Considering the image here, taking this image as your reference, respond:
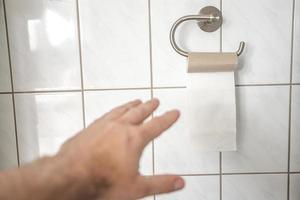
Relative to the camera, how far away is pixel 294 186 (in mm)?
764

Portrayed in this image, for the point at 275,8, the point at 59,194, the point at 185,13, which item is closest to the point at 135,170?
the point at 59,194

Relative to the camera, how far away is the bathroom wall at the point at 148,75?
27.4 inches

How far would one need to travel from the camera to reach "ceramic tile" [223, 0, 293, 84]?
695mm

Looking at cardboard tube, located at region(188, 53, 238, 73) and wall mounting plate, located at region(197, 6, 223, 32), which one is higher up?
wall mounting plate, located at region(197, 6, 223, 32)

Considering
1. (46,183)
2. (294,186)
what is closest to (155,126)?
(46,183)

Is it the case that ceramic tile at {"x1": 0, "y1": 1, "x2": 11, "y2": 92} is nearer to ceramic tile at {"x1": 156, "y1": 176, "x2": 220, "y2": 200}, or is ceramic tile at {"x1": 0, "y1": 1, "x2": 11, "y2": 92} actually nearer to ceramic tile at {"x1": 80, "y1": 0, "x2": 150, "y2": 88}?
ceramic tile at {"x1": 80, "y1": 0, "x2": 150, "y2": 88}

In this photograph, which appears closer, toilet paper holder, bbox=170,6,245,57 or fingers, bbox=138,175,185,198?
fingers, bbox=138,175,185,198

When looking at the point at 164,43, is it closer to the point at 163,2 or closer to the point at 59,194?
the point at 163,2

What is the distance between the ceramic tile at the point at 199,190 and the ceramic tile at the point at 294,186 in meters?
0.22

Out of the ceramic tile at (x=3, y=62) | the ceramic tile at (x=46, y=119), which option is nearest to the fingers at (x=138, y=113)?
the ceramic tile at (x=46, y=119)

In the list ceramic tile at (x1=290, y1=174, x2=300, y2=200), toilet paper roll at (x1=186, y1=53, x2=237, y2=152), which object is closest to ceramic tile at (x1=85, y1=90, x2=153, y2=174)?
toilet paper roll at (x1=186, y1=53, x2=237, y2=152)

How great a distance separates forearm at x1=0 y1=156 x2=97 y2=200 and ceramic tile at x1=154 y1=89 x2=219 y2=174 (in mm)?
441

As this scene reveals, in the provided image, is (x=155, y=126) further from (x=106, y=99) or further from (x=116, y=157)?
(x=106, y=99)

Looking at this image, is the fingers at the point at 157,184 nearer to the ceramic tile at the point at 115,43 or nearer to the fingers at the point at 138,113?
the fingers at the point at 138,113
